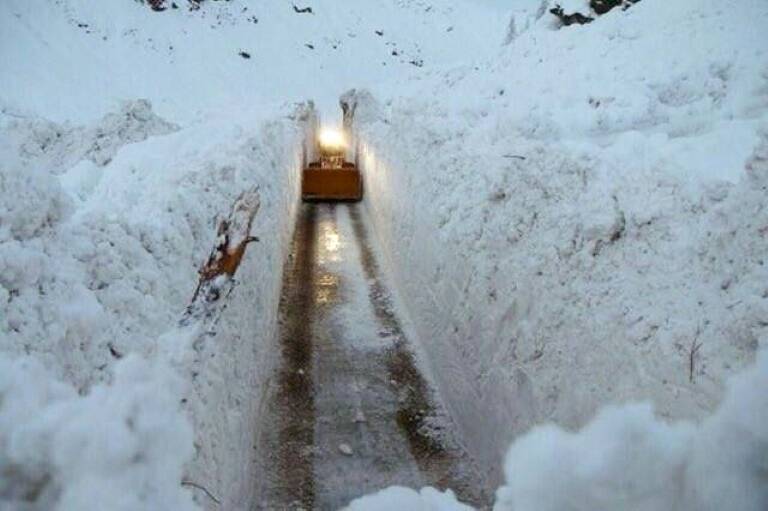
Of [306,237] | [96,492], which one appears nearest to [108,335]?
[96,492]

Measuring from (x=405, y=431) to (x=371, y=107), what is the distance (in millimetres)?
22603

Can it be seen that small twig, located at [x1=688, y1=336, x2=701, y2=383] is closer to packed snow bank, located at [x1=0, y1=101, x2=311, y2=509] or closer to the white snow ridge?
the white snow ridge

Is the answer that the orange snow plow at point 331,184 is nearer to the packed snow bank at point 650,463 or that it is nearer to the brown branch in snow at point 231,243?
the brown branch in snow at point 231,243

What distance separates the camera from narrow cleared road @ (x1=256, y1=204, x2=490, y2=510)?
7559mm

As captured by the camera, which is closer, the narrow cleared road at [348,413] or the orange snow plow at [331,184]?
the narrow cleared road at [348,413]

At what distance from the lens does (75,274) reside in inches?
185

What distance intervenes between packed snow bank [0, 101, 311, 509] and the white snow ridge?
0.02 m

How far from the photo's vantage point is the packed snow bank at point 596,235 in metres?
4.99

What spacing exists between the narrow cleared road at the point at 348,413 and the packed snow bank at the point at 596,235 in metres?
0.50

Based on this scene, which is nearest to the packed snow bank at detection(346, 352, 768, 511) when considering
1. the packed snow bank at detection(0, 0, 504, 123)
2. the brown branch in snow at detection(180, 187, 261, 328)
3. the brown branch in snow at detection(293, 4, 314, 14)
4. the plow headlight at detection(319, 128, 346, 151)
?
the brown branch in snow at detection(180, 187, 261, 328)

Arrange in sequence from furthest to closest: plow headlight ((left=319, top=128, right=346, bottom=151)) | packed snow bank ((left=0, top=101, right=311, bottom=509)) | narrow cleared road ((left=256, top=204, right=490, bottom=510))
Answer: plow headlight ((left=319, top=128, right=346, bottom=151))
narrow cleared road ((left=256, top=204, right=490, bottom=510))
packed snow bank ((left=0, top=101, right=311, bottom=509))

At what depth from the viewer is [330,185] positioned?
2286cm

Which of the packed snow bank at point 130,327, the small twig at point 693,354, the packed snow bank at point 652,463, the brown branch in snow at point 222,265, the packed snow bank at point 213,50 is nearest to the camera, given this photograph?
the packed snow bank at point 652,463

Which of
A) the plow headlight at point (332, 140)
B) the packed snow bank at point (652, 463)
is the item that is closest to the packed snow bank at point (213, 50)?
the plow headlight at point (332, 140)
